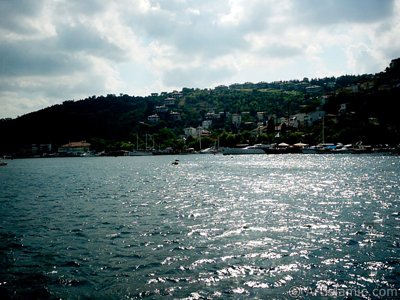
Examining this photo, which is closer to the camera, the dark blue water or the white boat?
the dark blue water

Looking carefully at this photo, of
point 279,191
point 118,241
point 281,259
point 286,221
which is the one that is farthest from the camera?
point 279,191

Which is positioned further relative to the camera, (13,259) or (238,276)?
(13,259)

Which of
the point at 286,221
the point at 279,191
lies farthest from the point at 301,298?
the point at 279,191

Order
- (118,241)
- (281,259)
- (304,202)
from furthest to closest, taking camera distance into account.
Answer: (304,202), (118,241), (281,259)

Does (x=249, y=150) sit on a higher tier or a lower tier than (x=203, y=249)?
higher

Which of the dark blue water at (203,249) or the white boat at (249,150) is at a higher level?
the white boat at (249,150)

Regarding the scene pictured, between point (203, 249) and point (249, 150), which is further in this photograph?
point (249, 150)

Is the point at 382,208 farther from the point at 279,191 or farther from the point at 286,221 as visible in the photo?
the point at 279,191

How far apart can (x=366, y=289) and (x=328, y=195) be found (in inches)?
1084

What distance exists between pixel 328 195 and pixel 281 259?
81.9 feet

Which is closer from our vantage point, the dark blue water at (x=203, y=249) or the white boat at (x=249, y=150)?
the dark blue water at (x=203, y=249)

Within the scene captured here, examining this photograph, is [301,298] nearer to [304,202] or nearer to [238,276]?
[238,276]

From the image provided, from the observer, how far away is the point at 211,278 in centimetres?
1491

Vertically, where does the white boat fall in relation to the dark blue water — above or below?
above
